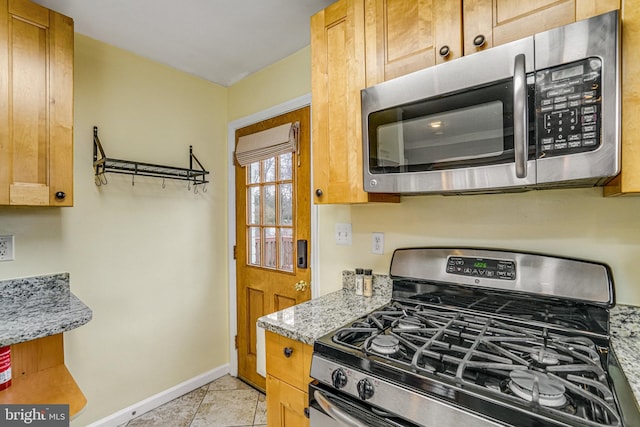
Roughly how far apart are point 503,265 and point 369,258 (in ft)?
2.15

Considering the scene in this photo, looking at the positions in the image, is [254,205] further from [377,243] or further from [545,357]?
[545,357]

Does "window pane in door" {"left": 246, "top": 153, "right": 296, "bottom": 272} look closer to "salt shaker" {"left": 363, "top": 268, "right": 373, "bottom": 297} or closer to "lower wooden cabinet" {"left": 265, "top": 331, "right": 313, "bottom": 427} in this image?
"salt shaker" {"left": 363, "top": 268, "right": 373, "bottom": 297}

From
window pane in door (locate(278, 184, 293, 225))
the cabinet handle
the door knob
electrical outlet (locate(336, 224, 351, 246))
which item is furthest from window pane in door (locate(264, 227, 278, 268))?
the cabinet handle

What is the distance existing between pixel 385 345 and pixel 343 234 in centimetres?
90

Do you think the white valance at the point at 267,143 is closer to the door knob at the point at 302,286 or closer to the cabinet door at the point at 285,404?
the door knob at the point at 302,286

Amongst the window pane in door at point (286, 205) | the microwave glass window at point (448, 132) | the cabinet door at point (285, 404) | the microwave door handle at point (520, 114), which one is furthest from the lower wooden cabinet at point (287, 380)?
the window pane in door at point (286, 205)

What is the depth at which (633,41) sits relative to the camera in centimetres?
84

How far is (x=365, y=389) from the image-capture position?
0.91 metres

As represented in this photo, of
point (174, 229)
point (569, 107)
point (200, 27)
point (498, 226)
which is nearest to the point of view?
point (569, 107)

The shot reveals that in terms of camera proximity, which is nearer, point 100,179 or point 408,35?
point 408,35

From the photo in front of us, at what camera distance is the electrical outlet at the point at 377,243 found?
1.66 meters

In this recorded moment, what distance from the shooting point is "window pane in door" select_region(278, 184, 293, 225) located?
86.6 inches

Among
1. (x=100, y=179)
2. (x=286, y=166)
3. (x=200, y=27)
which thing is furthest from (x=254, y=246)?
(x=200, y=27)

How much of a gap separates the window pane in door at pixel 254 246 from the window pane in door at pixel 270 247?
0.30 feet
